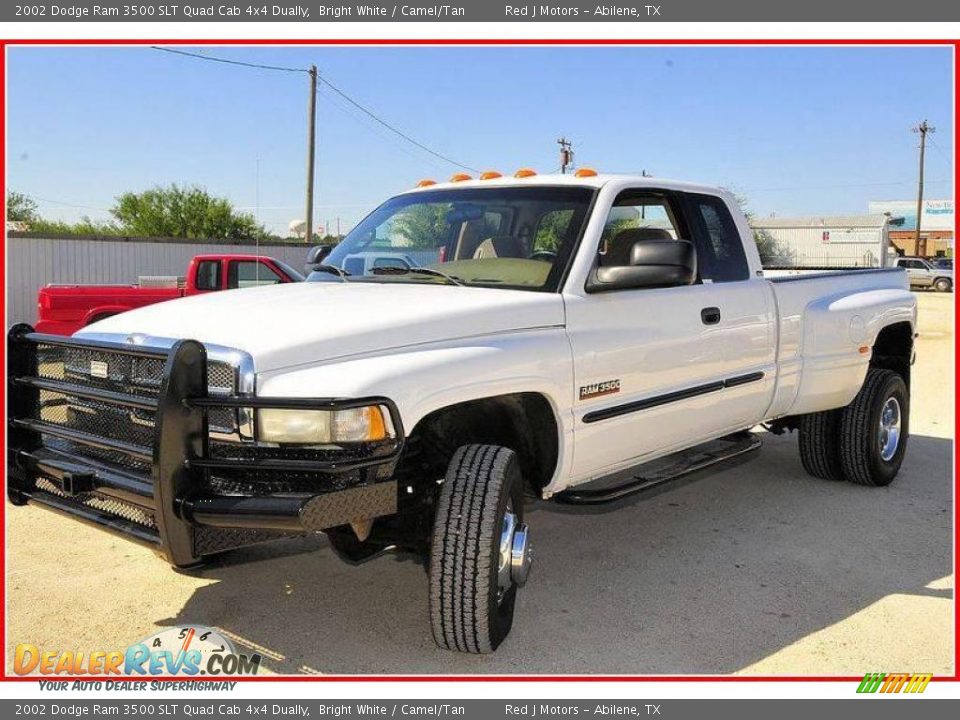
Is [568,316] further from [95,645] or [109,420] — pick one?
[95,645]

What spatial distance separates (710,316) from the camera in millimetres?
4758

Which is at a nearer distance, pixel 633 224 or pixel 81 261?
pixel 633 224

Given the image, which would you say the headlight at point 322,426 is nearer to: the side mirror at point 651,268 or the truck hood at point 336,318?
the truck hood at point 336,318

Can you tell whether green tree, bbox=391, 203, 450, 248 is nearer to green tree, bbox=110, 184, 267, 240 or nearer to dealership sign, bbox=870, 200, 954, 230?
green tree, bbox=110, 184, 267, 240

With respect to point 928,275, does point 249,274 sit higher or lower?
lower

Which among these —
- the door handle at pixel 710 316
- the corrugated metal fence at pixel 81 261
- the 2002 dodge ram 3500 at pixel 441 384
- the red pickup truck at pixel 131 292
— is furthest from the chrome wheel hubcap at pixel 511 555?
the corrugated metal fence at pixel 81 261

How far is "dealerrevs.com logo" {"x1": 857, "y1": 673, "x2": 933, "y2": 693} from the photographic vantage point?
3404 mm

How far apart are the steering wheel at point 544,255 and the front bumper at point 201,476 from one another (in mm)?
1417

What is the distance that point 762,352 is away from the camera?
5.20m

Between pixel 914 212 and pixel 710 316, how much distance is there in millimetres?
88444

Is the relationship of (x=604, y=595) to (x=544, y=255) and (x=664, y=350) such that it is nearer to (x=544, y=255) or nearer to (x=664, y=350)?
(x=664, y=350)

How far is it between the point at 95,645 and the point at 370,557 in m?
1.15

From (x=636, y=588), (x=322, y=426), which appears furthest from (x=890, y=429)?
(x=322, y=426)

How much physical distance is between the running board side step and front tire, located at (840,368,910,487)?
903 millimetres
